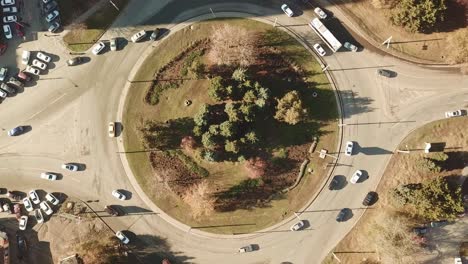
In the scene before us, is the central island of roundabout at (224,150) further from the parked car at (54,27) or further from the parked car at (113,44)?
the parked car at (54,27)

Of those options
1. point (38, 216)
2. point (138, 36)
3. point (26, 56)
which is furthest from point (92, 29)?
point (38, 216)

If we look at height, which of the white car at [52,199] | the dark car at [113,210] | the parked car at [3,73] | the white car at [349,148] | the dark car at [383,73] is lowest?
the dark car at [113,210]

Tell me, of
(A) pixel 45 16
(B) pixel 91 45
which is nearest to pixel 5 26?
(A) pixel 45 16

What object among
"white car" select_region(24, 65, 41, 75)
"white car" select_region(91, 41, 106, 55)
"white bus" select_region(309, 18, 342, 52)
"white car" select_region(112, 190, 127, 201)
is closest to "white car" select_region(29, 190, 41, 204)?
"white car" select_region(112, 190, 127, 201)

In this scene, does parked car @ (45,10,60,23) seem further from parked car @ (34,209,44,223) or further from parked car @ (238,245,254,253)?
parked car @ (238,245,254,253)

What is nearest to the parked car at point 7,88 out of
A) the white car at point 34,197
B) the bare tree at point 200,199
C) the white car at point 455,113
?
the white car at point 34,197
